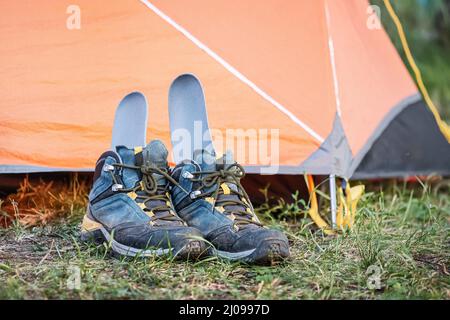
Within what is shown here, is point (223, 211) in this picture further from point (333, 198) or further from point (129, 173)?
point (333, 198)

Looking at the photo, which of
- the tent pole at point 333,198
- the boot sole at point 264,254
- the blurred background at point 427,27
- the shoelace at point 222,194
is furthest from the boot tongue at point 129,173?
the blurred background at point 427,27

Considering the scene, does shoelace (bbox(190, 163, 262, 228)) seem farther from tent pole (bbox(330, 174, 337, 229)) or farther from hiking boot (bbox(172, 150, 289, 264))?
tent pole (bbox(330, 174, 337, 229))

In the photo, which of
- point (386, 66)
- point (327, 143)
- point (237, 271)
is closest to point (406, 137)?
point (386, 66)

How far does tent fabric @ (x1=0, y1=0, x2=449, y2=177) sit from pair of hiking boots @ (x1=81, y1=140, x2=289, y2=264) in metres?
0.32

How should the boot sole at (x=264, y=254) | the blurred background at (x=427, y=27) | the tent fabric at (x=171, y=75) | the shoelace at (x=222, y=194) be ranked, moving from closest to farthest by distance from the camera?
the boot sole at (x=264, y=254)
the shoelace at (x=222, y=194)
the tent fabric at (x=171, y=75)
the blurred background at (x=427, y=27)

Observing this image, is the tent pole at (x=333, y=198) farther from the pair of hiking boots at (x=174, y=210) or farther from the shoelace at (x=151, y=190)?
the shoelace at (x=151, y=190)

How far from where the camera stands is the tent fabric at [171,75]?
1.89m

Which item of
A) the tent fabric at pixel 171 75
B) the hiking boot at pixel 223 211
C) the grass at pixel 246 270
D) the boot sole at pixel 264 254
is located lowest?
the grass at pixel 246 270

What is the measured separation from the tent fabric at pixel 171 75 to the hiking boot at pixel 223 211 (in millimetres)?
322

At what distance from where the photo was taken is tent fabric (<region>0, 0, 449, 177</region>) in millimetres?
1886

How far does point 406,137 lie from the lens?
7.31ft

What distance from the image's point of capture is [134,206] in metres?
1.53
